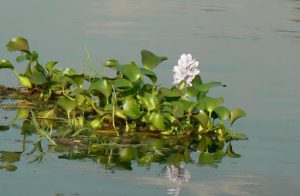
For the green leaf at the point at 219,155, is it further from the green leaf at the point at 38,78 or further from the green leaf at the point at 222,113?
the green leaf at the point at 38,78

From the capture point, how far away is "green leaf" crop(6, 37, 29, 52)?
5.88m

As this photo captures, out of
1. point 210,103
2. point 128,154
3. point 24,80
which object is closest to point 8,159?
point 128,154

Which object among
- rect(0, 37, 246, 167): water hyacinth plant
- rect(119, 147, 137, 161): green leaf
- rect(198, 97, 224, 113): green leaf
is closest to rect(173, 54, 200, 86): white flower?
rect(0, 37, 246, 167): water hyacinth plant

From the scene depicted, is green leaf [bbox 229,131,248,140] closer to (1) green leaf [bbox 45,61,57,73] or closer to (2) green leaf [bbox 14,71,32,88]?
(1) green leaf [bbox 45,61,57,73]

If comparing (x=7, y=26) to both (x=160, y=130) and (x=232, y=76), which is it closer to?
(x=232, y=76)

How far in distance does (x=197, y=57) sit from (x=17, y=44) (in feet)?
8.07

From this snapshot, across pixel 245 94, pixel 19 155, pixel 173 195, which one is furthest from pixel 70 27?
pixel 173 195

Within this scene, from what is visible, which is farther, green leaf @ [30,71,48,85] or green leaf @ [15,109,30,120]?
green leaf @ [30,71,48,85]

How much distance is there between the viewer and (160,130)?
5301mm

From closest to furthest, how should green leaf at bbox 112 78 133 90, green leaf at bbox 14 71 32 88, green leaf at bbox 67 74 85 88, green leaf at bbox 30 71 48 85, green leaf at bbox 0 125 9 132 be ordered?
green leaf at bbox 0 125 9 132
green leaf at bbox 112 78 133 90
green leaf at bbox 67 74 85 88
green leaf at bbox 30 71 48 85
green leaf at bbox 14 71 32 88

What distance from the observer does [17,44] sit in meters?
5.91

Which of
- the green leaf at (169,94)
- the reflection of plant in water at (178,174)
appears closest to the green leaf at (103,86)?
the green leaf at (169,94)

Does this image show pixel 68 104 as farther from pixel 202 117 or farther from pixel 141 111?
pixel 202 117

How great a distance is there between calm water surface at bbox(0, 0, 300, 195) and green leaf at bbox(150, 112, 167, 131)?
45cm
